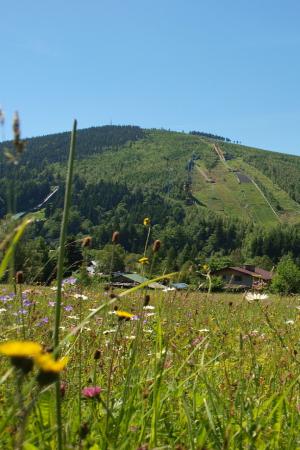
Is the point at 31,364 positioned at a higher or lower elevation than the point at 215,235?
higher

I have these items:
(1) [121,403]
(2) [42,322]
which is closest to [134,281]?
(2) [42,322]

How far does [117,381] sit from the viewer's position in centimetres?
246

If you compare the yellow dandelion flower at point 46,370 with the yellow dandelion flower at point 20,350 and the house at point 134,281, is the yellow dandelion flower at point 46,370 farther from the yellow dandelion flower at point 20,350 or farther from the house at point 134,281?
the house at point 134,281

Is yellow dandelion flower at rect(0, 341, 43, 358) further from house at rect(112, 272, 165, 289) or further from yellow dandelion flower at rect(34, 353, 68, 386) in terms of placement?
house at rect(112, 272, 165, 289)

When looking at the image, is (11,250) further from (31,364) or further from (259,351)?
(259,351)

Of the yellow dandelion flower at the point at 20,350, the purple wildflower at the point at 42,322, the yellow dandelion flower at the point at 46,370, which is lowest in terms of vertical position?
the purple wildflower at the point at 42,322

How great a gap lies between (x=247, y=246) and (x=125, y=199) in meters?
61.9

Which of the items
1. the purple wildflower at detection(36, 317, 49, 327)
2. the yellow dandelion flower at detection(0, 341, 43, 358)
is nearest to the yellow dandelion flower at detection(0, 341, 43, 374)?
the yellow dandelion flower at detection(0, 341, 43, 358)

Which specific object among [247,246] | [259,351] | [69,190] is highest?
[69,190]

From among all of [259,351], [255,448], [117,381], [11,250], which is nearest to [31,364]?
[11,250]

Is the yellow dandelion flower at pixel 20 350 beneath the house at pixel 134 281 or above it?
above

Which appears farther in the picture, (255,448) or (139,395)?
(139,395)

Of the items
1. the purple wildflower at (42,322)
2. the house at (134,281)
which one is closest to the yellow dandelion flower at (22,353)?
the house at (134,281)

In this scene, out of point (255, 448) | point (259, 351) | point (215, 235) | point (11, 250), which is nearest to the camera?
point (11, 250)
